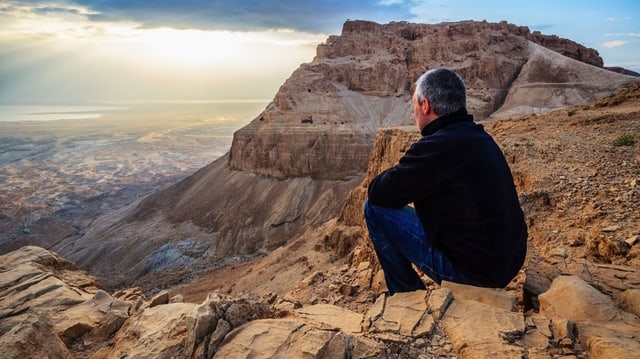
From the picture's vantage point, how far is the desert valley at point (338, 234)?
350 cm

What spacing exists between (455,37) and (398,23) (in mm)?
11937

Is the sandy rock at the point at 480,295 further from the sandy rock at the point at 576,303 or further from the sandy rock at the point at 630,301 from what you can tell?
the sandy rock at the point at 630,301

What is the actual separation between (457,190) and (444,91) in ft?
2.85

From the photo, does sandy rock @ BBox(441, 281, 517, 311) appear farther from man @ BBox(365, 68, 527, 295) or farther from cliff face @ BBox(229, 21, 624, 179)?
cliff face @ BBox(229, 21, 624, 179)

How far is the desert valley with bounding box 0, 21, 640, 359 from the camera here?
3.50 m

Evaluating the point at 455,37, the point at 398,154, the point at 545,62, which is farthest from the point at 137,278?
the point at 545,62

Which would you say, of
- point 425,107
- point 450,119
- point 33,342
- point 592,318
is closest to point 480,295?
point 592,318

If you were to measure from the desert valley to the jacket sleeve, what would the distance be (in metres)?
1.22

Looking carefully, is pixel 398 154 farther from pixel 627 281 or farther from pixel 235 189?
pixel 235 189

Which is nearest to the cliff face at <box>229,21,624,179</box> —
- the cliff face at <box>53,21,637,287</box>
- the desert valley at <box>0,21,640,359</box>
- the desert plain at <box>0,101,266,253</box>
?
the cliff face at <box>53,21,637,287</box>

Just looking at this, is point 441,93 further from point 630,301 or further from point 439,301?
point 630,301

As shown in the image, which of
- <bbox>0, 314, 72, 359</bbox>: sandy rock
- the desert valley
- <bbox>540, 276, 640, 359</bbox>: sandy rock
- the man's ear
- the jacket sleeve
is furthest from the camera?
<bbox>0, 314, 72, 359</bbox>: sandy rock

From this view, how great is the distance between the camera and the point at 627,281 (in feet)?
14.0

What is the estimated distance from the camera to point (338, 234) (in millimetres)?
22562
